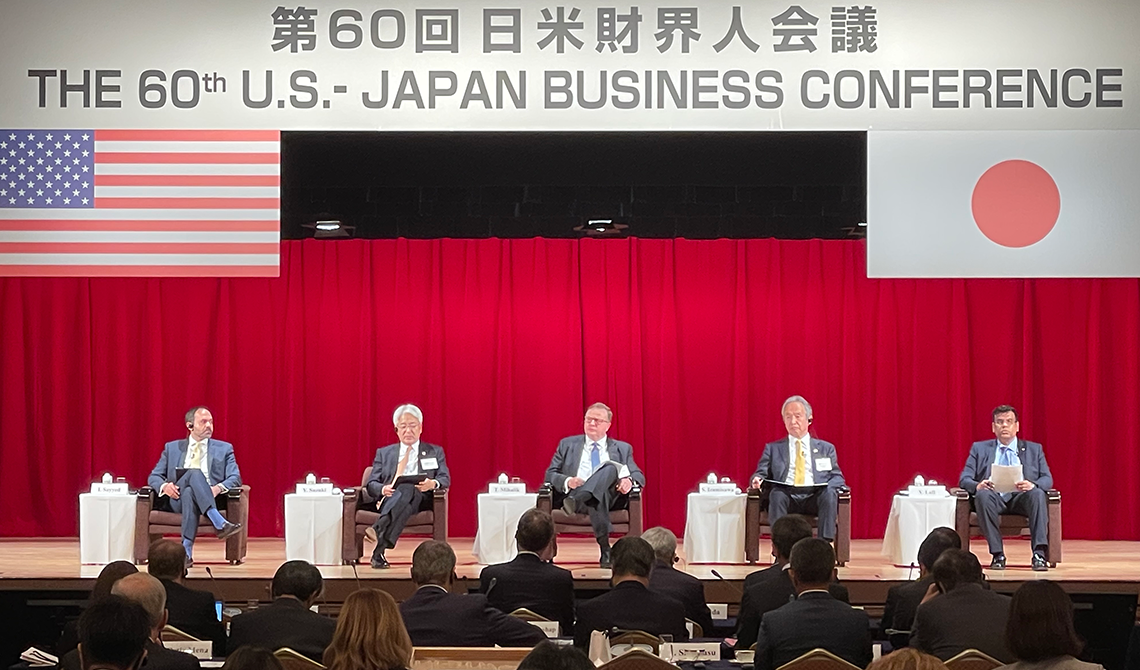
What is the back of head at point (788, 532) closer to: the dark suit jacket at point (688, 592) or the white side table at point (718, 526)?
the dark suit jacket at point (688, 592)

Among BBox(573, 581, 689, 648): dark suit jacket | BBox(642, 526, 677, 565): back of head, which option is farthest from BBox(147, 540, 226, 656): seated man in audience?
BBox(642, 526, 677, 565): back of head

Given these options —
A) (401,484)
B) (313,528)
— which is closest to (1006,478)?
(401,484)

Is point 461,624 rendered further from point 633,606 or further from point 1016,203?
point 1016,203

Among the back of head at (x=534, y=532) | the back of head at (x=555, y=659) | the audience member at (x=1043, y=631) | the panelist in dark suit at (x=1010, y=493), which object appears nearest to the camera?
the back of head at (x=555, y=659)

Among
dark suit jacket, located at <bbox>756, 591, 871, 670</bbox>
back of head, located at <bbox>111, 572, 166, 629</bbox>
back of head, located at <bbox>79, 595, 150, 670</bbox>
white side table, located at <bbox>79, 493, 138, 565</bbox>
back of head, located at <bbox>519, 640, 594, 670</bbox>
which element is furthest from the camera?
white side table, located at <bbox>79, 493, 138, 565</bbox>

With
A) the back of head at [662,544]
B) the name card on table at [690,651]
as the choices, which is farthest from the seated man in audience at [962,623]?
the back of head at [662,544]

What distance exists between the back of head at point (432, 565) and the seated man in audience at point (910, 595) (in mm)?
1650

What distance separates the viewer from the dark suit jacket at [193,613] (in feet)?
16.8

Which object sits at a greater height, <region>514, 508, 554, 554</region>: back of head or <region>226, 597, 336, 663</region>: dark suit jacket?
<region>514, 508, 554, 554</region>: back of head

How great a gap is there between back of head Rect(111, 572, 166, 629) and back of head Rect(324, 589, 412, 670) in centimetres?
71

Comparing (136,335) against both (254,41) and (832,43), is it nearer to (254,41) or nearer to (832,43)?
(254,41)

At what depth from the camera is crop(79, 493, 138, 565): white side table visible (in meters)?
8.79

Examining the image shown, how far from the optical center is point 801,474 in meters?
9.20

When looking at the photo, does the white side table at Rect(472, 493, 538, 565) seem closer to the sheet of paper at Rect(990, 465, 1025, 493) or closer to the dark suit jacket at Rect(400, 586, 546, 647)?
the sheet of paper at Rect(990, 465, 1025, 493)
